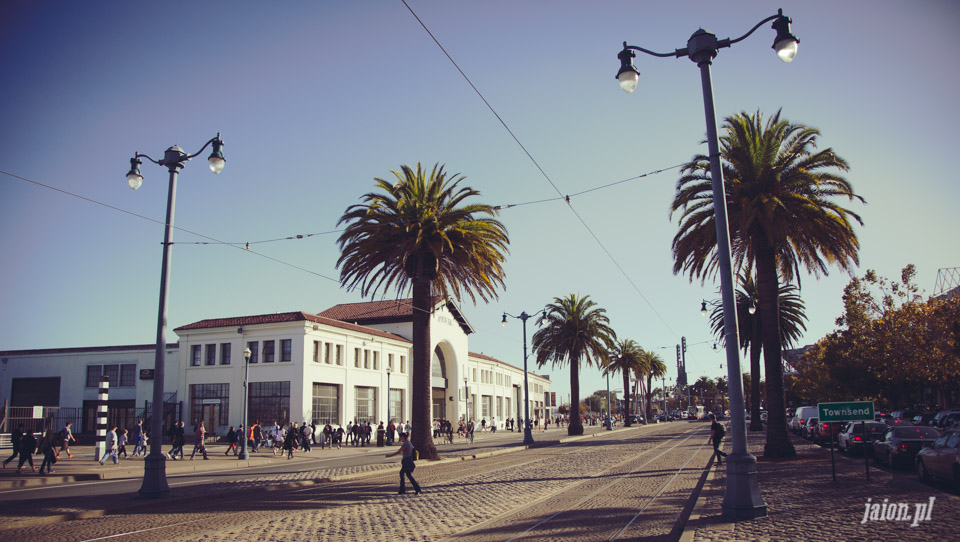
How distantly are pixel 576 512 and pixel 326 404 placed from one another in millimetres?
41345

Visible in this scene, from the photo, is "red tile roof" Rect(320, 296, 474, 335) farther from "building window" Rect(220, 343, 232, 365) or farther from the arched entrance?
"building window" Rect(220, 343, 232, 365)

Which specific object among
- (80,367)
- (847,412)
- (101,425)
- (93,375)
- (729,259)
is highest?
(729,259)

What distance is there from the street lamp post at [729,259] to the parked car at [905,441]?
497 inches

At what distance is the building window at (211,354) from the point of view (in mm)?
51031

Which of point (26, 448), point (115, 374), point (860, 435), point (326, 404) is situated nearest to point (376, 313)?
point (326, 404)

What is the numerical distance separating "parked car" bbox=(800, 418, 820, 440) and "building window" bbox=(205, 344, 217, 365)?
4239 cm

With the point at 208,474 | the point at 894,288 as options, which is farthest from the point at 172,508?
the point at 894,288

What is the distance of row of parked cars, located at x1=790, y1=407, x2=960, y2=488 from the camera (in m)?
15.3

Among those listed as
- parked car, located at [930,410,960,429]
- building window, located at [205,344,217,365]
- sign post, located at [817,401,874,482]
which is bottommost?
parked car, located at [930,410,960,429]

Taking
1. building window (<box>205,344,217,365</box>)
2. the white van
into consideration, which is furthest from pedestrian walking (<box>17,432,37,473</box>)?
the white van

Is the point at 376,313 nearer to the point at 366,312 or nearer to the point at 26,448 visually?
the point at 366,312

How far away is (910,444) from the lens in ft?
66.9

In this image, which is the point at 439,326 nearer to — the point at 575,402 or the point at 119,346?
the point at 575,402

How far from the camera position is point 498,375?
90062 mm
